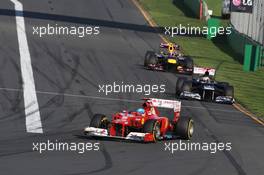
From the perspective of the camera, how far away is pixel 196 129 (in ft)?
85.6

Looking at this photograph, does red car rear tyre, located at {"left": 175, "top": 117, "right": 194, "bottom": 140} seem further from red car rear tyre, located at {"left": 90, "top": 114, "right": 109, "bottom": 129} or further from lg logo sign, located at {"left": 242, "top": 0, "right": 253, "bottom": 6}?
lg logo sign, located at {"left": 242, "top": 0, "right": 253, "bottom": 6}

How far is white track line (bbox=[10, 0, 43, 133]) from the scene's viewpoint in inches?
996

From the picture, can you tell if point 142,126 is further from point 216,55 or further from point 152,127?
point 216,55

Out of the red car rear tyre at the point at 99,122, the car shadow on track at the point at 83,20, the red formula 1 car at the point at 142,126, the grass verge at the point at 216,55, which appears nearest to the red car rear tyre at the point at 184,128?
the red formula 1 car at the point at 142,126

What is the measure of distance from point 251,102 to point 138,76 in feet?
19.6

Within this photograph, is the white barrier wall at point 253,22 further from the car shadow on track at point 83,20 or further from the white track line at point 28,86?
the white track line at point 28,86

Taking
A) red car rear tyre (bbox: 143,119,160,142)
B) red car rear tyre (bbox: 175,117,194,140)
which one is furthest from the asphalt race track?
red car rear tyre (bbox: 175,117,194,140)

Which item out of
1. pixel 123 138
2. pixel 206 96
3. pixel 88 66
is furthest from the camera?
pixel 88 66

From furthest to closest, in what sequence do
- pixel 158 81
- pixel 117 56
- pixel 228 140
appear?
pixel 117 56, pixel 158 81, pixel 228 140

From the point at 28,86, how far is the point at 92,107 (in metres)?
4.54

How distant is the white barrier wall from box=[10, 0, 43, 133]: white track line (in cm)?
1446

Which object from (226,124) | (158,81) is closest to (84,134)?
(226,124)

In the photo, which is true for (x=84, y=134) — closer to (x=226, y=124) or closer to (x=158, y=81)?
(x=226, y=124)

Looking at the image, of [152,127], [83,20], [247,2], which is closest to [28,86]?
[152,127]
